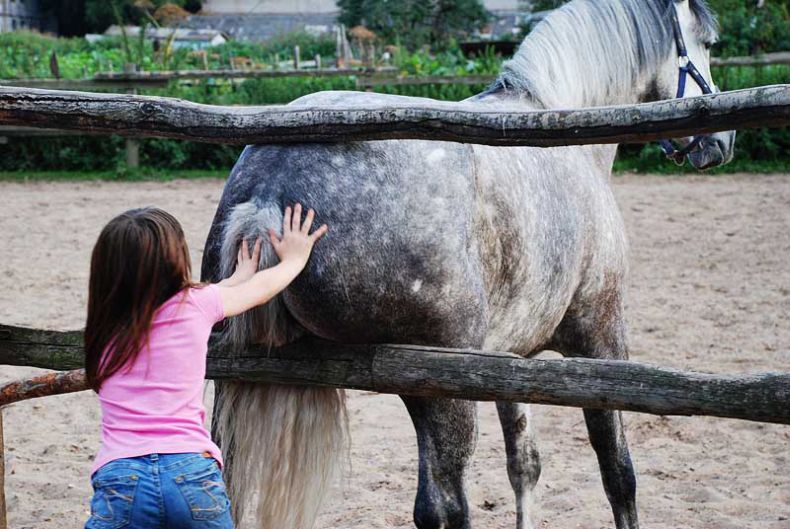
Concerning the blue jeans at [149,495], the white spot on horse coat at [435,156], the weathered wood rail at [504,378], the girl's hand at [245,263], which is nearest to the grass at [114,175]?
the weathered wood rail at [504,378]

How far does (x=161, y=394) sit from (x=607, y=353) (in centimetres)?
204

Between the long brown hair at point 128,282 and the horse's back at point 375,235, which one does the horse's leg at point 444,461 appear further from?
the long brown hair at point 128,282

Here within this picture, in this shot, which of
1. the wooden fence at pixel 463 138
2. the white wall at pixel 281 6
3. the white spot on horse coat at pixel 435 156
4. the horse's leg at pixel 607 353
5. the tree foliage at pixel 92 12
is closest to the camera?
the wooden fence at pixel 463 138

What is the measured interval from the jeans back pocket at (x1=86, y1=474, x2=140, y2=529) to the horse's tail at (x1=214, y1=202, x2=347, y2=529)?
68 cm

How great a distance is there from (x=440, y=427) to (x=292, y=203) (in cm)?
81

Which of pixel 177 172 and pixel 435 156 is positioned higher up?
pixel 435 156

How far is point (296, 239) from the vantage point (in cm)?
247

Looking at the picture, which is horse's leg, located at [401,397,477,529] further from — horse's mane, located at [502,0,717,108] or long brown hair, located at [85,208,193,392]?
horse's mane, located at [502,0,717,108]

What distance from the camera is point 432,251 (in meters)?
2.62

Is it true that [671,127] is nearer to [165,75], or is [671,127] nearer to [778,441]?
[778,441]

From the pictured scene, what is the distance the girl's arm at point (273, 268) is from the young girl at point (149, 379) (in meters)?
0.10

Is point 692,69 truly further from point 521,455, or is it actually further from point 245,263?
point 245,263

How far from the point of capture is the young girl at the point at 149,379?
2178mm

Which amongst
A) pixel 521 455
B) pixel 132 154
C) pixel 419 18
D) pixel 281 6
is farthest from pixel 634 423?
pixel 281 6
